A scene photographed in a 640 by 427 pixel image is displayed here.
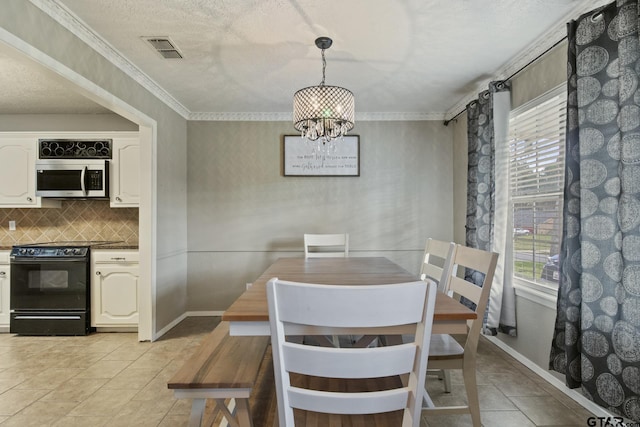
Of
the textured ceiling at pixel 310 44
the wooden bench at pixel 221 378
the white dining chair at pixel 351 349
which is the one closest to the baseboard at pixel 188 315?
the wooden bench at pixel 221 378

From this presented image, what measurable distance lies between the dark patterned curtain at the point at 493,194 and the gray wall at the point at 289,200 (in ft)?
2.94

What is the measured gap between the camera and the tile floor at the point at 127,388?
1.90m

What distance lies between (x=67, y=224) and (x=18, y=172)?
2.32ft

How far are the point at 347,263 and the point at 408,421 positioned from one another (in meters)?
1.65

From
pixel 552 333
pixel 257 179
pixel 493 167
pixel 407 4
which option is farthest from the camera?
pixel 257 179

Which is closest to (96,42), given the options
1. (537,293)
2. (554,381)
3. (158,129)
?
(158,129)

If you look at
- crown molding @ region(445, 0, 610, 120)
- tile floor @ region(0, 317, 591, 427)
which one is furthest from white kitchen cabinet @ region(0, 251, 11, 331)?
crown molding @ region(445, 0, 610, 120)

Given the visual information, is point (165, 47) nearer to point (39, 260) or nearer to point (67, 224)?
point (39, 260)

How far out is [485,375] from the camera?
2.39 meters

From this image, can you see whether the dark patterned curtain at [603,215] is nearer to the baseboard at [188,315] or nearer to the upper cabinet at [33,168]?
the baseboard at [188,315]

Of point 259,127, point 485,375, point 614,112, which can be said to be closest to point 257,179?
point 259,127

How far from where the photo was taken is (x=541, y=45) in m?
2.32

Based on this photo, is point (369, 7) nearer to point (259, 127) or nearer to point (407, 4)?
point (407, 4)

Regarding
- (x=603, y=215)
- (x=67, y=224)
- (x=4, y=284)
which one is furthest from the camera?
(x=67, y=224)
